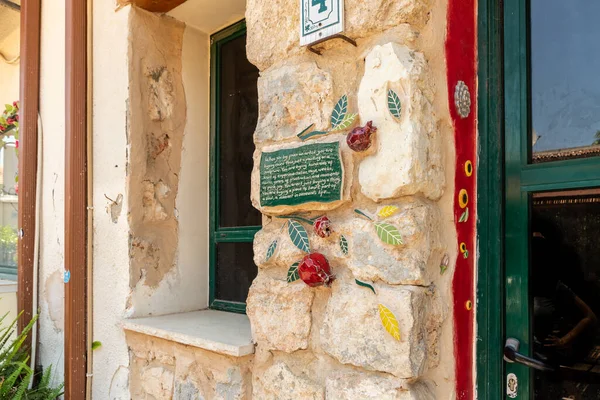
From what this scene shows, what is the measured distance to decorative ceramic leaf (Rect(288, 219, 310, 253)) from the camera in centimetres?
153

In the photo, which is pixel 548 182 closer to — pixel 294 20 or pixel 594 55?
pixel 594 55

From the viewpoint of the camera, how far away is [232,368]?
181 cm

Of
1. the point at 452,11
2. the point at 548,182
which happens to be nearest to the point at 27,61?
the point at 452,11

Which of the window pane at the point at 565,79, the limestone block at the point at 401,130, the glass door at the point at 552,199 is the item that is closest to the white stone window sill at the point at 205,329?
the limestone block at the point at 401,130

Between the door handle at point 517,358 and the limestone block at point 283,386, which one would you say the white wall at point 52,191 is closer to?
the limestone block at point 283,386

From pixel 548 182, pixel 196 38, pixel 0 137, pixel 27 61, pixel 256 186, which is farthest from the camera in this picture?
pixel 0 137

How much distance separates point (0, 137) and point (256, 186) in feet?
12.2

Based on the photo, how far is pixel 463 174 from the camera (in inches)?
58.2

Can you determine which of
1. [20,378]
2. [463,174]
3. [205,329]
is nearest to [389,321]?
[463,174]

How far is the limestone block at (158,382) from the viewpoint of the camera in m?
2.10

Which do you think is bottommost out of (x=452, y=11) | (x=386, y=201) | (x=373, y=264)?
(x=373, y=264)

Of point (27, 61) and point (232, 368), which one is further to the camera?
point (27, 61)

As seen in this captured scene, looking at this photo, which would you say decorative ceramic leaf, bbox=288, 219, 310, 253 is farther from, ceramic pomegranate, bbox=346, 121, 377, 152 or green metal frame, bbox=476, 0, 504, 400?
green metal frame, bbox=476, 0, 504, 400

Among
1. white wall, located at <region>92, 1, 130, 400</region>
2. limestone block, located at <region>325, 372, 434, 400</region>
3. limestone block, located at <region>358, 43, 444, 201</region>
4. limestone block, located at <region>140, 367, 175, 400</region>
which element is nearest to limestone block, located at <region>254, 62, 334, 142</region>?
limestone block, located at <region>358, 43, 444, 201</region>
